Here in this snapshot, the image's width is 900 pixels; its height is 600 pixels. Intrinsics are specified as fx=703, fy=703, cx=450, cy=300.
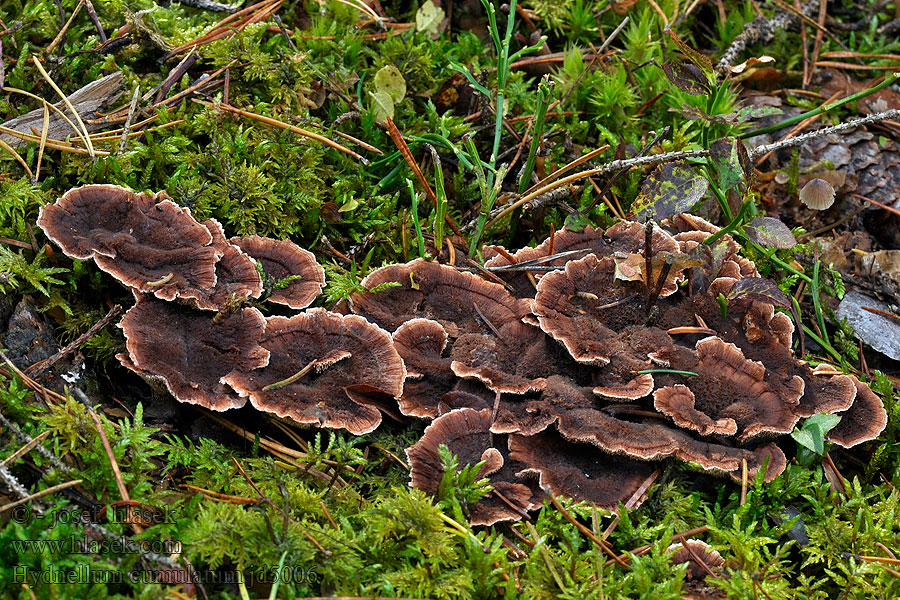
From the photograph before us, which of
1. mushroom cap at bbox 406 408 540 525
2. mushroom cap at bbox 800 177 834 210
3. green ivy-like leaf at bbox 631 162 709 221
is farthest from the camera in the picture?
mushroom cap at bbox 800 177 834 210

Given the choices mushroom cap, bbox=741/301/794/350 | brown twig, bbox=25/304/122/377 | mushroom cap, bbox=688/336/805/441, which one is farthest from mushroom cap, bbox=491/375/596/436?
brown twig, bbox=25/304/122/377

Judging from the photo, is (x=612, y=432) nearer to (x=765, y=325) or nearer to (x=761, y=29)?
(x=765, y=325)

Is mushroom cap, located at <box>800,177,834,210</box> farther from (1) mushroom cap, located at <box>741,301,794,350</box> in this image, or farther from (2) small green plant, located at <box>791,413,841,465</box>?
(2) small green plant, located at <box>791,413,841,465</box>

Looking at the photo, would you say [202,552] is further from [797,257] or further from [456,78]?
[797,257]

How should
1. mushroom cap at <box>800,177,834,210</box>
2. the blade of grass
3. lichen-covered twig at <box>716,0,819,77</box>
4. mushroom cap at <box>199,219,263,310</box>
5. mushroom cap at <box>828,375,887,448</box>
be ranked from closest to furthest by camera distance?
mushroom cap at <box>199,219,263,310</box>
mushroom cap at <box>828,375,887,448</box>
the blade of grass
mushroom cap at <box>800,177,834,210</box>
lichen-covered twig at <box>716,0,819,77</box>

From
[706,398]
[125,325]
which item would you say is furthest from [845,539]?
[125,325]

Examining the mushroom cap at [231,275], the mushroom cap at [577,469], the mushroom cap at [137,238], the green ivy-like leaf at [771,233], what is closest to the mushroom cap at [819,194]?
the green ivy-like leaf at [771,233]

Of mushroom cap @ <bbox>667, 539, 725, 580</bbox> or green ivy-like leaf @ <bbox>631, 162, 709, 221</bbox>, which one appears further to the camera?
green ivy-like leaf @ <bbox>631, 162, 709, 221</bbox>

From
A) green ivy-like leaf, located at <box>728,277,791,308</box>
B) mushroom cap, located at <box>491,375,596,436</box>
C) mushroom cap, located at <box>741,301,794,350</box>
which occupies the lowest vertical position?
mushroom cap, located at <box>491,375,596,436</box>
